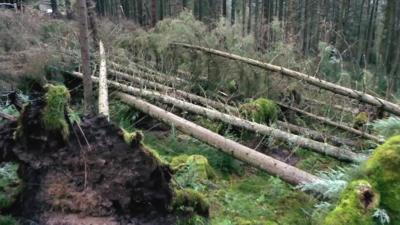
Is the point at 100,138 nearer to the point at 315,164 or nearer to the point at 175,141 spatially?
the point at 175,141

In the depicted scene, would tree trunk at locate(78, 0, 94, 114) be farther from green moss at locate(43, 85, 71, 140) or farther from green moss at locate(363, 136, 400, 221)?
green moss at locate(363, 136, 400, 221)

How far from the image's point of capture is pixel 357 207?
9.81 ft

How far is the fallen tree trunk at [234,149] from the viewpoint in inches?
201

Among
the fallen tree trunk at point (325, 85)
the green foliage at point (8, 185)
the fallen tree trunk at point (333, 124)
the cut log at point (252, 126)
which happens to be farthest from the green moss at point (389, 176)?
the green foliage at point (8, 185)

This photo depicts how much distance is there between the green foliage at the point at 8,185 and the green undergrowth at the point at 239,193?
1.79m

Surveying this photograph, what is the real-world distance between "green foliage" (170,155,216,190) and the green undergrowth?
18 millimetres

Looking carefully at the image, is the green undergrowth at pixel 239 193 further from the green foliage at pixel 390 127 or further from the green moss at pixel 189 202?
the green foliage at pixel 390 127

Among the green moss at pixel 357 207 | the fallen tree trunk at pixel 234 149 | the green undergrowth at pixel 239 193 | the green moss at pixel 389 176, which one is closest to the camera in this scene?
the green moss at pixel 357 207

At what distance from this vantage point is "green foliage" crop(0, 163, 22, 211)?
161 inches

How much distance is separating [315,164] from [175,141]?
8.04ft

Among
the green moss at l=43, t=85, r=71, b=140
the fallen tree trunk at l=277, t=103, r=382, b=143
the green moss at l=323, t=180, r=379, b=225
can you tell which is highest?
the green moss at l=43, t=85, r=71, b=140

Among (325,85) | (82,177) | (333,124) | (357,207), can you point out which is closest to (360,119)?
(333,124)

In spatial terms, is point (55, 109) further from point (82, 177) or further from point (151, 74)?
point (151, 74)

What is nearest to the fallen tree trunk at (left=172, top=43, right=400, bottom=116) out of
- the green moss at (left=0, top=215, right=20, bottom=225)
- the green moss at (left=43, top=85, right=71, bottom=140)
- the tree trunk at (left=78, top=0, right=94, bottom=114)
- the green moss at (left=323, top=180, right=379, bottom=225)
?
the tree trunk at (left=78, top=0, right=94, bottom=114)
